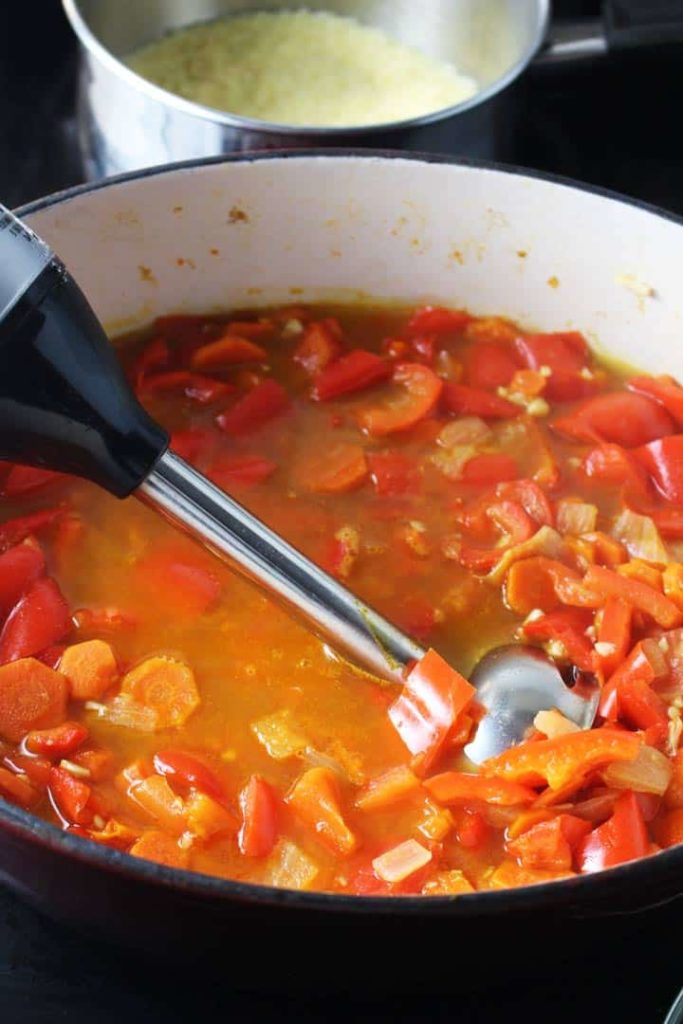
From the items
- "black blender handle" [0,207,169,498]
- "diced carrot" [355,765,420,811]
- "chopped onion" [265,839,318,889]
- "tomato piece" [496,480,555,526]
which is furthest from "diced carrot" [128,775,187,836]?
"tomato piece" [496,480,555,526]

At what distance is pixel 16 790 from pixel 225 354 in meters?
0.91

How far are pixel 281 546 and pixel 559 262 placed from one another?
2.85ft

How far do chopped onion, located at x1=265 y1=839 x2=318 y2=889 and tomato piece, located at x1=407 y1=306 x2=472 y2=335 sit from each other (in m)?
1.03

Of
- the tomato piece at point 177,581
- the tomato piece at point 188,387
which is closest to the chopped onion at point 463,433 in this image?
the tomato piece at point 188,387

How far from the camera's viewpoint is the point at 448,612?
2041 millimetres

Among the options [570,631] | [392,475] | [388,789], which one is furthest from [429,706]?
[392,475]

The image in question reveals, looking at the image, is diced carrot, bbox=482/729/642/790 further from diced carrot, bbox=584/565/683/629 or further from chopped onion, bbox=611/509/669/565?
chopped onion, bbox=611/509/669/565

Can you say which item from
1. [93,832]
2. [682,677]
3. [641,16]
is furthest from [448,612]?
[641,16]

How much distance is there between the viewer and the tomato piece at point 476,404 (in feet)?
7.61

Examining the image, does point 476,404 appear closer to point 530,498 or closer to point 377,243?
point 530,498

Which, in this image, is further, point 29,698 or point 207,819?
point 29,698

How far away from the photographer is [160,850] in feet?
5.53

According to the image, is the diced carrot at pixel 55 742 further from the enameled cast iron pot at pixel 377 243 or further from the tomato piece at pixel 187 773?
the enameled cast iron pot at pixel 377 243

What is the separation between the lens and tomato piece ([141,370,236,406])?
2.33 metres
